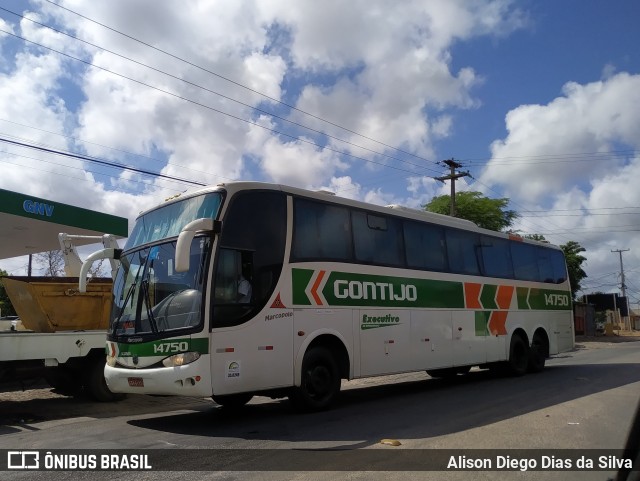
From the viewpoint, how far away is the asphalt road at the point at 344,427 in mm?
5824

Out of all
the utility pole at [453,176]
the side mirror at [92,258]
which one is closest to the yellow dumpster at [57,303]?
the side mirror at [92,258]

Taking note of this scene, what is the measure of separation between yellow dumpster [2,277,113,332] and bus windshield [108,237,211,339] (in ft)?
6.97

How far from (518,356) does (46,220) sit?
13273mm

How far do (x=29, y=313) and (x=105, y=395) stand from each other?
2.15 m

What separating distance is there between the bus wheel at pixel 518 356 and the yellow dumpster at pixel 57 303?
9.97 metres

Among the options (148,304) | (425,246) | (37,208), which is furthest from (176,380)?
(37,208)

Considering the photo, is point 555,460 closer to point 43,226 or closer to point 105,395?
point 105,395

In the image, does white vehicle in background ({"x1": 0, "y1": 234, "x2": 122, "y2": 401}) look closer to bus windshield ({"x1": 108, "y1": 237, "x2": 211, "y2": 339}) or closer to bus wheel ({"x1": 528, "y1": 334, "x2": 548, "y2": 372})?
bus windshield ({"x1": 108, "y1": 237, "x2": 211, "y2": 339})

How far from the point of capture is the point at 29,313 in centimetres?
1078

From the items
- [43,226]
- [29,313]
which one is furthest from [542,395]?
[43,226]

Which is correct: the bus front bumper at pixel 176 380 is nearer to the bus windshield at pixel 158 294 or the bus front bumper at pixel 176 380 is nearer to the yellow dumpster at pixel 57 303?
the bus windshield at pixel 158 294

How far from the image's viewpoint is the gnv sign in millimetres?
14883

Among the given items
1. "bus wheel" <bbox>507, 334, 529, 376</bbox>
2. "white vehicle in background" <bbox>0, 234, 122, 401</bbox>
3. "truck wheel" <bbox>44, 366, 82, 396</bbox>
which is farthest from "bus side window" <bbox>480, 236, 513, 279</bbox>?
"truck wheel" <bbox>44, 366, 82, 396</bbox>

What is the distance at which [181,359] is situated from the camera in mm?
7641
